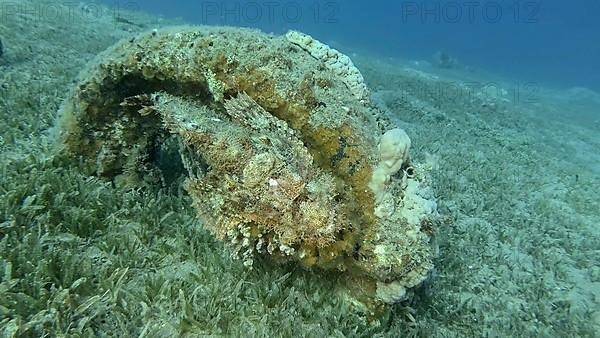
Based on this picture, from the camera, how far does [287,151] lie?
307 cm

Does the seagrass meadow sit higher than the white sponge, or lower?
lower

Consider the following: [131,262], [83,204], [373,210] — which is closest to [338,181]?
[373,210]

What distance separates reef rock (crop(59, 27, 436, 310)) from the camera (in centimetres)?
294

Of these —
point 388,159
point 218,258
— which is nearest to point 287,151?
point 388,159

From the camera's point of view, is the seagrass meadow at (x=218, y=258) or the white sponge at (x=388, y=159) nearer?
the seagrass meadow at (x=218, y=258)

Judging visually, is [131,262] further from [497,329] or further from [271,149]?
[497,329]

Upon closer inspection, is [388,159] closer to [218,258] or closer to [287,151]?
[287,151]

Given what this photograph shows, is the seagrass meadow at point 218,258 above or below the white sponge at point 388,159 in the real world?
below

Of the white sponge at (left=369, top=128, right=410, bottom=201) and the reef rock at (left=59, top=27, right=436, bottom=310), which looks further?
the white sponge at (left=369, top=128, right=410, bottom=201)

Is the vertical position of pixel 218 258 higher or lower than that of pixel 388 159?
lower

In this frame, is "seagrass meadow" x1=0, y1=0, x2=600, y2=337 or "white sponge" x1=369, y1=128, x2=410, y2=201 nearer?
"seagrass meadow" x1=0, y1=0, x2=600, y2=337

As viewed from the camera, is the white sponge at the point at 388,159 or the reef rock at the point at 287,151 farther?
the white sponge at the point at 388,159

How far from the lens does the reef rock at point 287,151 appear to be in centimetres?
294

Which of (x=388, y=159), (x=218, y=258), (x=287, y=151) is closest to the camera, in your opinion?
(x=287, y=151)
